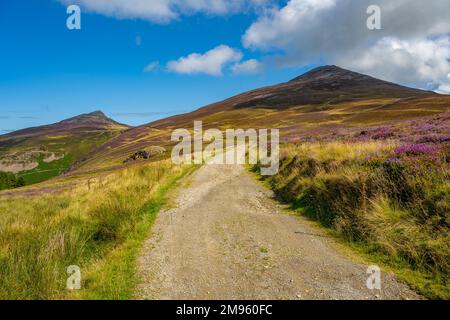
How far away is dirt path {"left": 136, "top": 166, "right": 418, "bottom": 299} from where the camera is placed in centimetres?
559

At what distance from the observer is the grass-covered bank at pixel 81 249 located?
229 inches

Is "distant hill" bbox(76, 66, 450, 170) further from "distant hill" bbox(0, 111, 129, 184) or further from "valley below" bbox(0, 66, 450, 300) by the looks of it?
"valley below" bbox(0, 66, 450, 300)

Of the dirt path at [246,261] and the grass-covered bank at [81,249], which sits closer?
the dirt path at [246,261]

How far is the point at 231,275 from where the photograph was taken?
627 cm

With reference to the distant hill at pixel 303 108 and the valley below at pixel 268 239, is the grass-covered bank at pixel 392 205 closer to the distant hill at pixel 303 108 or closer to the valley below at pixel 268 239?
the valley below at pixel 268 239

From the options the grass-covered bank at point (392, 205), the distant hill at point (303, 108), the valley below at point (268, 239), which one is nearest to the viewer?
the valley below at point (268, 239)

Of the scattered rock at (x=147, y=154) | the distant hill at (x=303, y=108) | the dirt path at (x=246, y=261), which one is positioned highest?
the distant hill at (x=303, y=108)

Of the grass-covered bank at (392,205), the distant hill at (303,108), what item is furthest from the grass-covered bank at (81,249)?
the distant hill at (303,108)

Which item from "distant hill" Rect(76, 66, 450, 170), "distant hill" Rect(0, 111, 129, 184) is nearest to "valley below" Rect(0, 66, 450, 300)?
"distant hill" Rect(76, 66, 450, 170)

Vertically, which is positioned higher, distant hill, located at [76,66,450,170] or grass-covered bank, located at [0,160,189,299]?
distant hill, located at [76,66,450,170]

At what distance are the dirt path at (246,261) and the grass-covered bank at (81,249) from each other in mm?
544

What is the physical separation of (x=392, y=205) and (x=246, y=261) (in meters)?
4.27

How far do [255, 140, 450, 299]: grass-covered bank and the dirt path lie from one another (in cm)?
65
